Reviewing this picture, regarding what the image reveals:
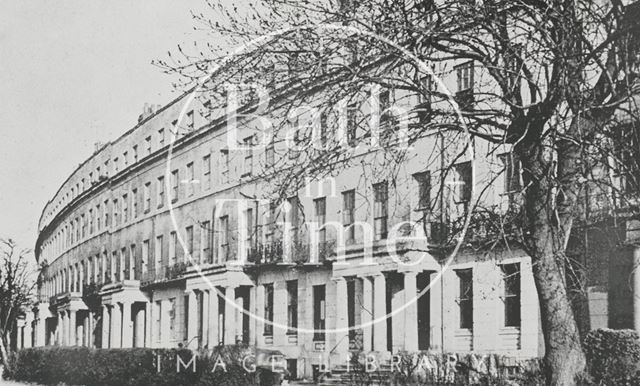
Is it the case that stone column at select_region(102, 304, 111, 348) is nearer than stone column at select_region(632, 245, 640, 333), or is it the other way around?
stone column at select_region(632, 245, 640, 333)

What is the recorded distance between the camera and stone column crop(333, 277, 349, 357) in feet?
109

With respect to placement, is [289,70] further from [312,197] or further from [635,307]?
[312,197]

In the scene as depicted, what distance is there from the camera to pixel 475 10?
12695 millimetres

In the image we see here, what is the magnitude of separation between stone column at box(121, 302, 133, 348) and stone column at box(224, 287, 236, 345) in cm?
1245

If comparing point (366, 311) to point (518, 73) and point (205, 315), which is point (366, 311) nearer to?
point (205, 315)

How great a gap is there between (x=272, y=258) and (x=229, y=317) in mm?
4421

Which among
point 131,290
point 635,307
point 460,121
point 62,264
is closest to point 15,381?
point 131,290

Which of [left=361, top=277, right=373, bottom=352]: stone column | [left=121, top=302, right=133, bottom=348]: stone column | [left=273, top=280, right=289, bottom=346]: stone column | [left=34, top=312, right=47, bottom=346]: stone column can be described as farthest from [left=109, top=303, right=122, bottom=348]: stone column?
[left=34, top=312, right=47, bottom=346]: stone column

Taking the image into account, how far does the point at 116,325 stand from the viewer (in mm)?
53531

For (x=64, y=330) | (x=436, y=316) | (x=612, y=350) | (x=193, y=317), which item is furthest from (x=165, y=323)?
(x=612, y=350)

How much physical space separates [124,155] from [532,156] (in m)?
45.9

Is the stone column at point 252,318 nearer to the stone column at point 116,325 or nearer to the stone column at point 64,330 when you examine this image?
the stone column at point 116,325

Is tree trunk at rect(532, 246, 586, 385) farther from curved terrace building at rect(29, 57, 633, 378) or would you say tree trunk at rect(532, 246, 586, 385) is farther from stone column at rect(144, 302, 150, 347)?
stone column at rect(144, 302, 150, 347)

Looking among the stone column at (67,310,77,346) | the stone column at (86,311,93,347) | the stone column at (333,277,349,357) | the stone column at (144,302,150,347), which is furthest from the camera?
the stone column at (86,311,93,347)
